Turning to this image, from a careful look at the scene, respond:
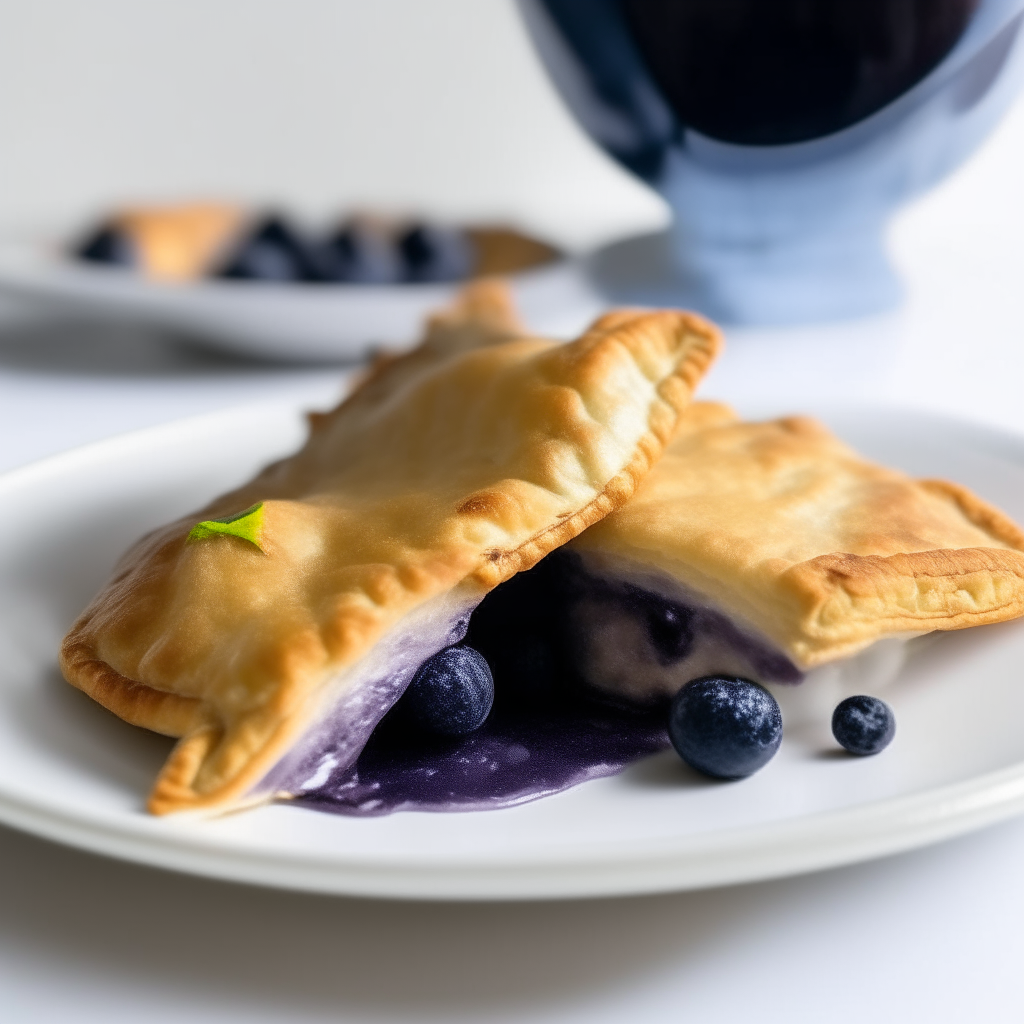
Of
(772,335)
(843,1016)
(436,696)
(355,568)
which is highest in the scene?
(355,568)

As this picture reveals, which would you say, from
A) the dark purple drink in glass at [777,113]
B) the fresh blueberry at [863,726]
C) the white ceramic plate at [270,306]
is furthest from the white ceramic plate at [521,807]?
the dark purple drink in glass at [777,113]

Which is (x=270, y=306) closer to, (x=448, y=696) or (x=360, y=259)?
(x=360, y=259)

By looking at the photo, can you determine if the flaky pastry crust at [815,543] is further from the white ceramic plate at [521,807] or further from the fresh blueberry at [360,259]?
the fresh blueberry at [360,259]

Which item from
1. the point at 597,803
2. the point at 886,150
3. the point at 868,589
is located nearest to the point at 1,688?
the point at 597,803

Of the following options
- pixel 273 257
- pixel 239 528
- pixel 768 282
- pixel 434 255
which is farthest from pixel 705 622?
pixel 273 257

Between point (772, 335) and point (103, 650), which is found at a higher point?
point (103, 650)

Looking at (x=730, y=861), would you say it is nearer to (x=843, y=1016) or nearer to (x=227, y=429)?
(x=843, y=1016)

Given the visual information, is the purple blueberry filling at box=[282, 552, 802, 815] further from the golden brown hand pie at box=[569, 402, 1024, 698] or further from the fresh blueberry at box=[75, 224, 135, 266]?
the fresh blueberry at box=[75, 224, 135, 266]
